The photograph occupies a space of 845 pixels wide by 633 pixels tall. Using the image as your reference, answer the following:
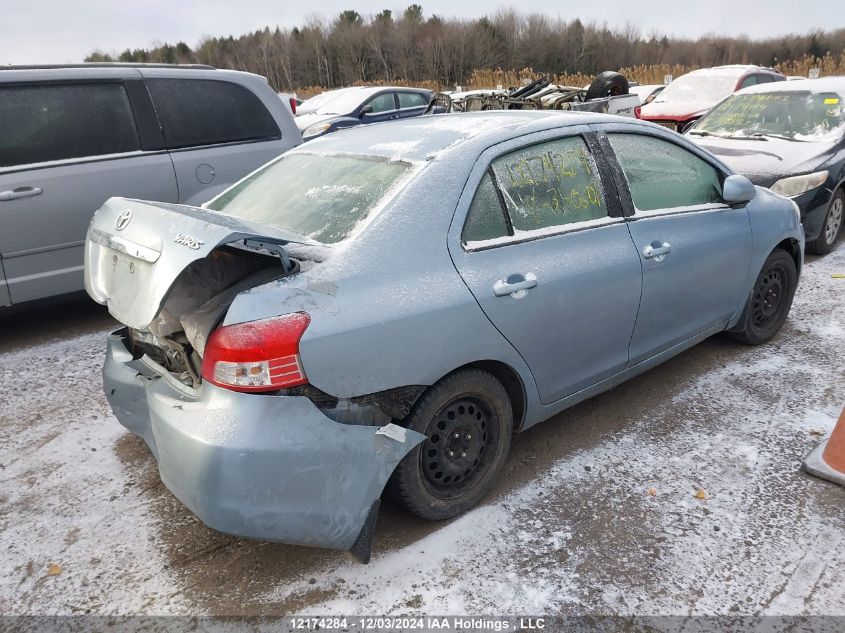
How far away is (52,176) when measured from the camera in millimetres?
4504

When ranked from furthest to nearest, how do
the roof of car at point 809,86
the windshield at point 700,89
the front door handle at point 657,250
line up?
the windshield at point 700,89
the roof of car at point 809,86
the front door handle at point 657,250

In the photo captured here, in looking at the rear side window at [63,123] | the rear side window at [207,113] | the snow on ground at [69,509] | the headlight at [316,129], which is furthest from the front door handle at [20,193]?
the headlight at [316,129]

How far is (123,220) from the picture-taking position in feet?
8.13

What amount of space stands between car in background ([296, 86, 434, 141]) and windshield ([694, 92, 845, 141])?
238 inches

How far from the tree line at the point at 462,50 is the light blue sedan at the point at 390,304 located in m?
54.4

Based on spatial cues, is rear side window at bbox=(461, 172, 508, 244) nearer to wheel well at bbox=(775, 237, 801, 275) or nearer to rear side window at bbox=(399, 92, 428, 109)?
wheel well at bbox=(775, 237, 801, 275)

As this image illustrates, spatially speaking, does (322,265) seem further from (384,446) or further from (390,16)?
(390,16)

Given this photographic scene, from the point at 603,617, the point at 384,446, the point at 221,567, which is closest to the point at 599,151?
the point at 384,446

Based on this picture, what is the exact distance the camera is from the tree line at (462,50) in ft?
195

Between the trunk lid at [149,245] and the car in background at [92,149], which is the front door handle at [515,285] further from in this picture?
the car in background at [92,149]

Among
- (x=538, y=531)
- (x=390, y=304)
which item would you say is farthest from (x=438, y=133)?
(x=538, y=531)

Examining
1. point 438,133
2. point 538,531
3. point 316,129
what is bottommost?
point 538,531

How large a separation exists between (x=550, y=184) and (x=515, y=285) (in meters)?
0.61

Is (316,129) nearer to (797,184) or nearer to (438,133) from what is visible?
(797,184)
